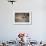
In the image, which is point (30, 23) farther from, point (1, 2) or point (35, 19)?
point (1, 2)

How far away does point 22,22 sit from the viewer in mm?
4867

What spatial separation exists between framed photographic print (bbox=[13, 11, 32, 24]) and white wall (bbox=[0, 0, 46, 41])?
0.50ft

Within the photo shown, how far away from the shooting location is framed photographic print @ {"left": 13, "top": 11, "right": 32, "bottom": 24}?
191 inches

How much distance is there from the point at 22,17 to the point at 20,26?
0.36 meters

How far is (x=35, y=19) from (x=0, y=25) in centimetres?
137

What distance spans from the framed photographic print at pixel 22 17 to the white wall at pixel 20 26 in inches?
6.0

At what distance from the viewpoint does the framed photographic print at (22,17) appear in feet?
15.9

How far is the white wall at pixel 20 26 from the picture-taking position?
4.86 meters

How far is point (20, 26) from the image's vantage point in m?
4.87

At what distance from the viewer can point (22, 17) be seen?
193 inches

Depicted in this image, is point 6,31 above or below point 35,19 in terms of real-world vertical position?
below

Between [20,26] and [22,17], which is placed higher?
[22,17]

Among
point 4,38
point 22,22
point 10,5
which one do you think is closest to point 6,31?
point 4,38

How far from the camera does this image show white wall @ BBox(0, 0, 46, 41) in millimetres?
4855
